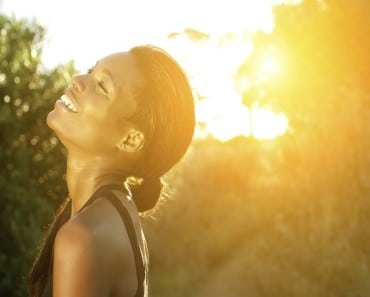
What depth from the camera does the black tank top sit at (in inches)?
107

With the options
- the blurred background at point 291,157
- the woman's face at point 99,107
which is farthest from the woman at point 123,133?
the blurred background at point 291,157

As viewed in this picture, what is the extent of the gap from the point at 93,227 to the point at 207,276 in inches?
607

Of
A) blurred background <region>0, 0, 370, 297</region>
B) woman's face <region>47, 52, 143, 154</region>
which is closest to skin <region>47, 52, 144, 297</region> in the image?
woman's face <region>47, 52, 143, 154</region>

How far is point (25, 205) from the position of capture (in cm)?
1150

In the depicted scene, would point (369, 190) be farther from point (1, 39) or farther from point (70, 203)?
point (70, 203)

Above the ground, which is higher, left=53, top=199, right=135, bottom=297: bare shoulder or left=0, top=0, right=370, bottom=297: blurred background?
left=53, top=199, right=135, bottom=297: bare shoulder

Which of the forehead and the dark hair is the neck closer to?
the dark hair

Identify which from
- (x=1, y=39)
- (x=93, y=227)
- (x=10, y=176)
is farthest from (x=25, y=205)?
(x=93, y=227)

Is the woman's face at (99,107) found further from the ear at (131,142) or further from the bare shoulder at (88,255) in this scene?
the bare shoulder at (88,255)

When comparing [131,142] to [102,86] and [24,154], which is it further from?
[24,154]

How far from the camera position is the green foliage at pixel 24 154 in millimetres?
11352

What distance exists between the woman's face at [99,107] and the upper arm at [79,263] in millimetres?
383

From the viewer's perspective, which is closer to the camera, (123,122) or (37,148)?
(123,122)

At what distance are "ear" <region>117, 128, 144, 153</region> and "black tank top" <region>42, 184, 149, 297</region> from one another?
0.13 m
